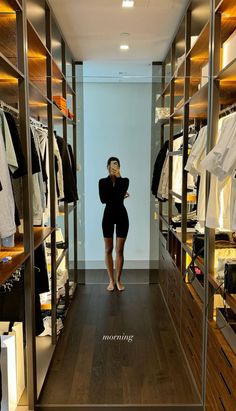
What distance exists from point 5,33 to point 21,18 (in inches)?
14.6

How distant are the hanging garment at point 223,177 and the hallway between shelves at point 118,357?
4.12ft

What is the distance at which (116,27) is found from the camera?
3.40 m

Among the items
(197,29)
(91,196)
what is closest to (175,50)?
(197,29)

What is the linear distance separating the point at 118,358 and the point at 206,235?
1.39 m

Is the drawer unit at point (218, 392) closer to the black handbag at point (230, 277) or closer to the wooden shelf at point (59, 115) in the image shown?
the black handbag at point (230, 277)

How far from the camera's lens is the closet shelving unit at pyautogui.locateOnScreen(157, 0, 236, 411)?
1919 mm

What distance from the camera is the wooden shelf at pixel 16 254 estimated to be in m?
1.74

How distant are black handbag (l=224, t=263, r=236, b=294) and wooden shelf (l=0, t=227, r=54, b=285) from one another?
103cm

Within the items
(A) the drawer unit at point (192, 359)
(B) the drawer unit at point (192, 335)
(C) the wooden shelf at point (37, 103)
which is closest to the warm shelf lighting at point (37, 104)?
(C) the wooden shelf at point (37, 103)

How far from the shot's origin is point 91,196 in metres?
4.30

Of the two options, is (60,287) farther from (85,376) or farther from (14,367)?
(14,367)

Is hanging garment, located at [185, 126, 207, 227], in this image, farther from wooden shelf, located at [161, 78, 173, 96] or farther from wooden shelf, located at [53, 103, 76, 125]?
wooden shelf, located at [161, 78, 173, 96]

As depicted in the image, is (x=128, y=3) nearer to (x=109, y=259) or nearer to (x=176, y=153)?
(x=176, y=153)

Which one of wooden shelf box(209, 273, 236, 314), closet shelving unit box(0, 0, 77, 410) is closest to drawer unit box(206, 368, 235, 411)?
wooden shelf box(209, 273, 236, 314)
